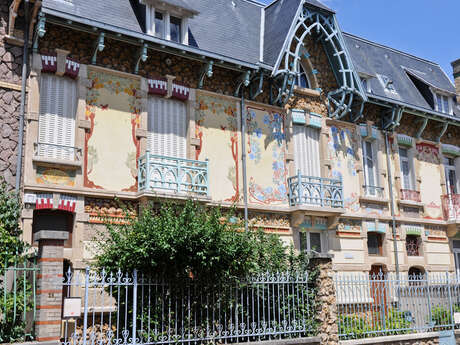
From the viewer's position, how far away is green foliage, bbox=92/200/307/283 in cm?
938

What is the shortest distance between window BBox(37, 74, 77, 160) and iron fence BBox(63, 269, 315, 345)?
3.80 m

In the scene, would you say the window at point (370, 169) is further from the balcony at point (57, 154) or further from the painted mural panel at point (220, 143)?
the balcony at point (57, 154)

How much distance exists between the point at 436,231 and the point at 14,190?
1498 cm

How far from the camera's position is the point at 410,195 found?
19.3 metres

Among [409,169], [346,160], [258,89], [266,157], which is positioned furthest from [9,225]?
[409,169]

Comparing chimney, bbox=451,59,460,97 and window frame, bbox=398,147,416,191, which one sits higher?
chimney, bbox=451,59,460,97

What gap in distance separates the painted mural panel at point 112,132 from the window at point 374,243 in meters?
8.70

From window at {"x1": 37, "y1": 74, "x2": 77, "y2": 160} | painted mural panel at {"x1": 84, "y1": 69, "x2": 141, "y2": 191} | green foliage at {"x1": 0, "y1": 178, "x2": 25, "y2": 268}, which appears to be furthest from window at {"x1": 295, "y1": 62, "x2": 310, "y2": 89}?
green foliage at {"x1": 0, "y1": 178, "x2": 25, "y2": 268}

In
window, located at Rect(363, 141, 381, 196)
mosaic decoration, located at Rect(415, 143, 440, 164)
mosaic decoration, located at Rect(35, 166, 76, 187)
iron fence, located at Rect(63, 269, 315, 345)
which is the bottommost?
iron fence, located at Rect(63, 269, 315, 345)

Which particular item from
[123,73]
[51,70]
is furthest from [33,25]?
[123,73]

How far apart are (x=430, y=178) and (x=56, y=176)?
14.2 metres

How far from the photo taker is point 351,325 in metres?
11.5

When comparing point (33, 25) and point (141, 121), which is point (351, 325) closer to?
point (141, 121)

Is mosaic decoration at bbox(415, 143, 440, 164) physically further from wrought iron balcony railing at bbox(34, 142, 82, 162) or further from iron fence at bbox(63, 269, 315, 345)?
wrought iron balcony railing at bbox(34, 142, 82, 162)
